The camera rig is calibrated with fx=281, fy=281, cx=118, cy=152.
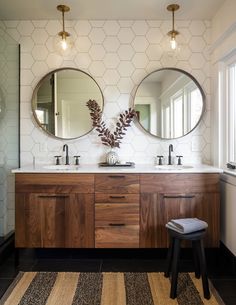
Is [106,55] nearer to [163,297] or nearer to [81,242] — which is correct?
[81,242]

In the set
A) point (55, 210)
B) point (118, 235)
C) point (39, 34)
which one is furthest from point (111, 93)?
point (118, 235)

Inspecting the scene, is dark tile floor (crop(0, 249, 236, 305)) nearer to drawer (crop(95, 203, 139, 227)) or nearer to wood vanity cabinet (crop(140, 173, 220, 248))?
wood vanity cabinet (crop(140, 173, 220, 248))

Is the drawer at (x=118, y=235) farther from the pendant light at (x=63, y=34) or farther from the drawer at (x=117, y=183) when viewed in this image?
the pendant light at (x=63, y=34)

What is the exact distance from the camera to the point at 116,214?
2377mm

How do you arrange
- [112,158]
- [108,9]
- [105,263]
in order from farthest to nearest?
1. [112,158]
2. [108,9]
3. [105,263]

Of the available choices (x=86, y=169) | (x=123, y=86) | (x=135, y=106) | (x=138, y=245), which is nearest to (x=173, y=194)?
Result: (x=138, y=245)

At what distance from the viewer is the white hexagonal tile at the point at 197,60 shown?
2877mm

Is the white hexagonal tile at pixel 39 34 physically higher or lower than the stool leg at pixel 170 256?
higher

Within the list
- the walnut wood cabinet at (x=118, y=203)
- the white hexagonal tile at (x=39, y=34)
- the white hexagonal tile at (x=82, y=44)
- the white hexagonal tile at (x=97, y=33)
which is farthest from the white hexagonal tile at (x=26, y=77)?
the walnut wood cabinet at (x=118, y=203)

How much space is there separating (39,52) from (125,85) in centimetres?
94

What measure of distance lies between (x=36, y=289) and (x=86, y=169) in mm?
983

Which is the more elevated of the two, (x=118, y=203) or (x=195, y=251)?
(x=118, y=203)

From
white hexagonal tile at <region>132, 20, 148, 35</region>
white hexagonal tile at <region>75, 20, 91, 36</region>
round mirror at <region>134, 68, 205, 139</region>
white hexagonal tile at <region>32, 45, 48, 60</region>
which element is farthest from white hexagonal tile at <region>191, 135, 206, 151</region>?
white hexagonal tile at <region>32, 45, 48, 60</region>

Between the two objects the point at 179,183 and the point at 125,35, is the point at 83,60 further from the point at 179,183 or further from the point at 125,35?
the point at 179,183
